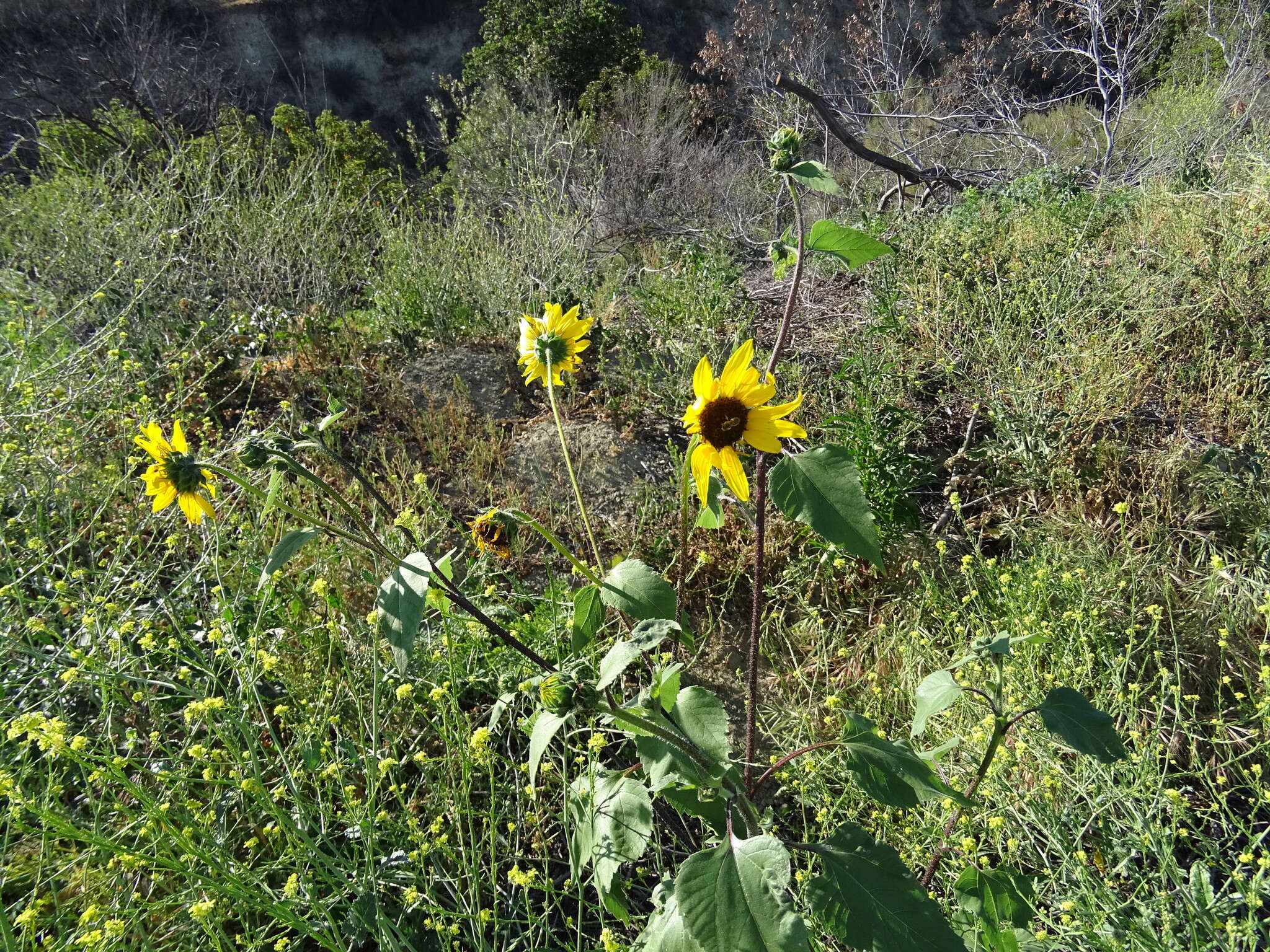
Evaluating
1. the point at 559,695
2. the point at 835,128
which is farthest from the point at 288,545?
the point at 835,128

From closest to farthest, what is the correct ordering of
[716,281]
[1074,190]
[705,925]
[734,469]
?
[705,925] < [734,469] < [716,281] < [1074,190]

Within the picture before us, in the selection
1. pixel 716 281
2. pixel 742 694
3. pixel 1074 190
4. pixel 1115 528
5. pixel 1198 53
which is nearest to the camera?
pixel 742 694

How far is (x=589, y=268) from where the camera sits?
5102 millimetres

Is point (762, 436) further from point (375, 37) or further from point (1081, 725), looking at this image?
point (375, 37)

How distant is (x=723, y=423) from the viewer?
952 mm

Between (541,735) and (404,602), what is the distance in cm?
25

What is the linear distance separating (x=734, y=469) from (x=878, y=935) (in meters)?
0.57

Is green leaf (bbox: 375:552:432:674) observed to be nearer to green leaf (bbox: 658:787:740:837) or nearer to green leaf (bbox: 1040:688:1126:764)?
green leaf (bbox: 658:787:740:837)

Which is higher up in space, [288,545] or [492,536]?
[288,545]

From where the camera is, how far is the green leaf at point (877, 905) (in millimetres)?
783

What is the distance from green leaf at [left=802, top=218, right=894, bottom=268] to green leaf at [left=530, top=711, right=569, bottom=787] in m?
0.69

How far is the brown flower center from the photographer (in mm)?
947

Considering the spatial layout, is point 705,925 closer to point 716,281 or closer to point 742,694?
point 742,694

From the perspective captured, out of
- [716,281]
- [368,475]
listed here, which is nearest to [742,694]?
[368,475]
